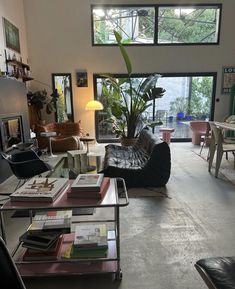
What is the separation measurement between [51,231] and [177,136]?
19.7 feet

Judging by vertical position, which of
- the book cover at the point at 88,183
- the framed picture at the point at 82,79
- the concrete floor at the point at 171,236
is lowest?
the concrete floor at the point at 171,236

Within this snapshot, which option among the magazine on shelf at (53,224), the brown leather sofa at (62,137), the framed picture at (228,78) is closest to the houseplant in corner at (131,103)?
the brown leather sofa at (62,137)

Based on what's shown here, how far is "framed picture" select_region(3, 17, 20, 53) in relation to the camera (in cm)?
492

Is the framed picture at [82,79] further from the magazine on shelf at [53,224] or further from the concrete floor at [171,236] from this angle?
the magazine on shelf at [53,224]

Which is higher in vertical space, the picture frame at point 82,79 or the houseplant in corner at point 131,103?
the picture frame at point 82,79

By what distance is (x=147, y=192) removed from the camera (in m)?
3.31

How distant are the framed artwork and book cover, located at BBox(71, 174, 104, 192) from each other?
17.3 feet

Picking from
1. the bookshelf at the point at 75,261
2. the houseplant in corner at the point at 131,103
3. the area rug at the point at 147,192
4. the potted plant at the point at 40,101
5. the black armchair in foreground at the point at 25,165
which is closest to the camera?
the bookshelf at the point at 75,261

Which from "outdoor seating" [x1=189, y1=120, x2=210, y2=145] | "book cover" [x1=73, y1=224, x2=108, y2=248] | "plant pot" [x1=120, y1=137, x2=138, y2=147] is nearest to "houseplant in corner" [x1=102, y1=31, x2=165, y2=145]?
"plant pot" [x1=120, y1=137, x2=138, y2=147]

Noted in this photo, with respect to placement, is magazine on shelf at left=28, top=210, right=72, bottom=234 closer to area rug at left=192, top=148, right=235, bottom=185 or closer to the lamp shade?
area rug at left=192, top=148, right=235, bottom=185

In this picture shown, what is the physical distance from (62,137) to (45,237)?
14.7 ft

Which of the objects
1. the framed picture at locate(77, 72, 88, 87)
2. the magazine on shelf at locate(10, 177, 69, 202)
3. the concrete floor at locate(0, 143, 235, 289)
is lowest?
the concrete floor at locate(0, 143, 235, 289)

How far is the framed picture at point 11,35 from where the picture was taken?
4918 mm

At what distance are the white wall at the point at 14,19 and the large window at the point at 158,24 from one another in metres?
1.87
